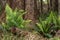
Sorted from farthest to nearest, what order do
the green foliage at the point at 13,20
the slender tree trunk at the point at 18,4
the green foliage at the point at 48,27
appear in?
the slender tree trunk at the point at 18,4 < the green foliage at the point at 48,27 < the green foliage at the point at 13,20

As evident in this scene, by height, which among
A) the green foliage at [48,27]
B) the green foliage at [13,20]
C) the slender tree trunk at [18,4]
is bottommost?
the green foliage at [48,27]

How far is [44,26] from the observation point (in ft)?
28.8

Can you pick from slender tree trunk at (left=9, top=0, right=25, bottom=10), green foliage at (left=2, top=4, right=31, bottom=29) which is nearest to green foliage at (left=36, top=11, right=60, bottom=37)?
green foliage at (left=2, top=4, right=31, bottom=29)

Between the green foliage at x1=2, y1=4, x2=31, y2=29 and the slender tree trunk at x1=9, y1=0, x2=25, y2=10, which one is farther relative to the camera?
the slender tree trunk at x1=9, y1=0, x2=25, y2=10

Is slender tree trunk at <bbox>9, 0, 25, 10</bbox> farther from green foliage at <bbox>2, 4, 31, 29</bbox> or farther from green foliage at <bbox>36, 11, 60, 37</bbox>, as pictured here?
green foliage at <bbox>36, 11, 60, 37</bbox>

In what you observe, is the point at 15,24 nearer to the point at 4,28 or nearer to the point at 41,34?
the point at 4,28

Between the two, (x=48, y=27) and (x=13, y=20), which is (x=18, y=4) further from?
(x=48, y=27)

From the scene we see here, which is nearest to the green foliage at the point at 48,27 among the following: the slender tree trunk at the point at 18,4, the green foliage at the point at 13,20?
the green foliage at the point at 13,20

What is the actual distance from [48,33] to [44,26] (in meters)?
0.35

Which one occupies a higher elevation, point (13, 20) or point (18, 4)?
point (18, 4)

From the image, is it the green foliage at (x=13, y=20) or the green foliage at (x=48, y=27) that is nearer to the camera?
the green foliage at (x=13, y=20)

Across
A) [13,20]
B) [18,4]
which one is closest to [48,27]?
[13,20]

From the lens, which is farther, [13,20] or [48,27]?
[48,27]

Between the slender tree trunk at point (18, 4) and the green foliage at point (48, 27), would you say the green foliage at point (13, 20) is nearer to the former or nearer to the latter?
the green foliage at point (48, 27)
